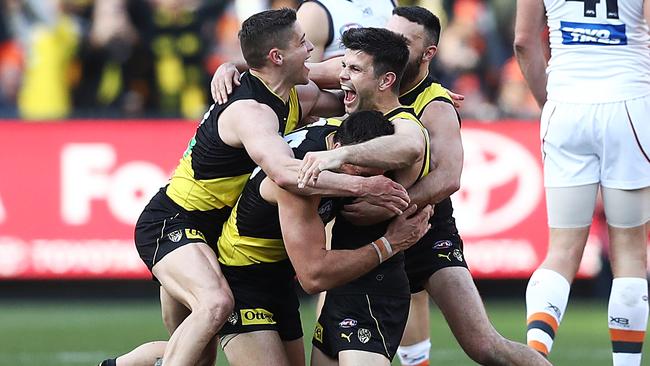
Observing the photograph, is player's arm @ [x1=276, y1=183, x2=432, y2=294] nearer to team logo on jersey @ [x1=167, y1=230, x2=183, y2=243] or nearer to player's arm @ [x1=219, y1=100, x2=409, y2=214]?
player's arm @ [x1=219, y1=100, x2=409, y2=214]

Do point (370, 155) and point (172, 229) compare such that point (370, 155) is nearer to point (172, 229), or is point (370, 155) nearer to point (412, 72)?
point (412, 72)

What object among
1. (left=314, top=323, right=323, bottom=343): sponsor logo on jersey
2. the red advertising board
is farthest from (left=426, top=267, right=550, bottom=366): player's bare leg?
the red advertising board

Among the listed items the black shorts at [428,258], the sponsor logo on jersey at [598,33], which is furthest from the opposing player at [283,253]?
the sponsor logo on jersey at [598,33]

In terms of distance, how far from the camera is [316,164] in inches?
231

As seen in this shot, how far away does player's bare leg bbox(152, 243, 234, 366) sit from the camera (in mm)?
6273

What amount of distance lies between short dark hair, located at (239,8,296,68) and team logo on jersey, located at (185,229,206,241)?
2.95 feet

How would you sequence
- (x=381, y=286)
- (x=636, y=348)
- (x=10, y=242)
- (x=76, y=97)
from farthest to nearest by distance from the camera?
(x=76, y=97) < (x=10, y=242) < (x=636, y=348) < (x=381, y=286)

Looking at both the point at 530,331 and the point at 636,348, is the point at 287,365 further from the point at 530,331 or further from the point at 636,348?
the point at 636,348

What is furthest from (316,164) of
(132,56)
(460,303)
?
(132,56)

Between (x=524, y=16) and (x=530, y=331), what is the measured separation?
67.1 inches

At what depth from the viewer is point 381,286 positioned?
20.3 ft

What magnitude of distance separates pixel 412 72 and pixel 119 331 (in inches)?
202

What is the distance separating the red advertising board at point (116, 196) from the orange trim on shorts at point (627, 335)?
5.76 m

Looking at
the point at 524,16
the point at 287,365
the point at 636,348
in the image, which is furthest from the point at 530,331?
the point at 524,16
